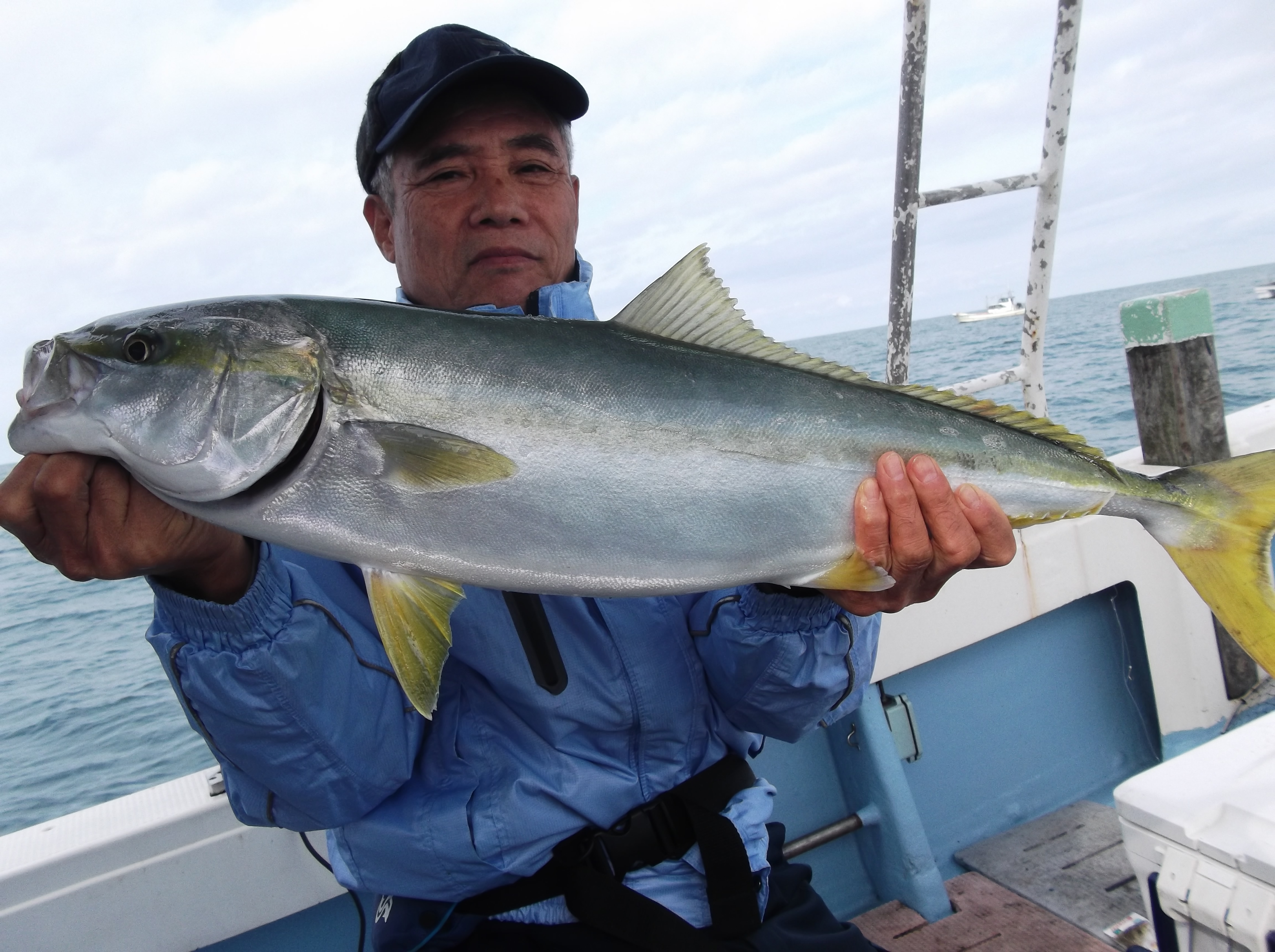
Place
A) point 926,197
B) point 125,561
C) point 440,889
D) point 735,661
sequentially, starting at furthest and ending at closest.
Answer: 1. point 926,197
2. point 735,661
3. point 440,889
4. point 125,561

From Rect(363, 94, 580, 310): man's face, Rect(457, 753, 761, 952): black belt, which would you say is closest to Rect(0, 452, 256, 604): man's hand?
Rect(457, 753, 761, 952): black belt

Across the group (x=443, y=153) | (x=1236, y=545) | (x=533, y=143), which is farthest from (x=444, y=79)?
(x=1236, y=545)

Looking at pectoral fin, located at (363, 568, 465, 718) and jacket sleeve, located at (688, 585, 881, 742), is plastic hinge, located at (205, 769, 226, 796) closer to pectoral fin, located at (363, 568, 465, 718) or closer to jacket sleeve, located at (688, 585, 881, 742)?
pectoral fin, located at (363, 568, 465, 718)

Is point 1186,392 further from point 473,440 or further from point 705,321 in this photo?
point 473,440

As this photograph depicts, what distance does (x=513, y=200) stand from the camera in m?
2.65

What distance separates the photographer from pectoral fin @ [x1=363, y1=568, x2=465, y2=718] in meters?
1.65

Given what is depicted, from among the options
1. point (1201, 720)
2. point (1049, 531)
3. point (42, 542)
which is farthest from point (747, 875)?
point (1201, 720)

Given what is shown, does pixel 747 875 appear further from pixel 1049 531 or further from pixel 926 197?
pixel 926 197

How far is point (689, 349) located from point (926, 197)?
2673 millimetres

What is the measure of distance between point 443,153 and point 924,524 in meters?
1.87

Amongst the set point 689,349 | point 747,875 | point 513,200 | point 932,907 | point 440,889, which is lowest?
point 932,907

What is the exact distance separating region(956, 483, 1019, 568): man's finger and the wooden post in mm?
3163

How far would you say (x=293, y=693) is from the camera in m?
1.82

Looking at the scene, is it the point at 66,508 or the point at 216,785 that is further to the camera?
the point at 216,785
